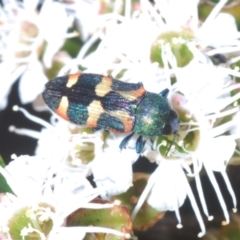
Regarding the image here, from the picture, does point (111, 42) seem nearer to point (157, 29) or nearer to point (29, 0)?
point (157, 29)

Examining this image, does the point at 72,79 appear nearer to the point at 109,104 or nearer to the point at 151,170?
the point at 109,104

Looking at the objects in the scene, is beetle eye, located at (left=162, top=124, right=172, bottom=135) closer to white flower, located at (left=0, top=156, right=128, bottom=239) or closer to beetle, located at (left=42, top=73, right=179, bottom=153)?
beetle, located at (left=42, top=73, right=179, bottom=153)

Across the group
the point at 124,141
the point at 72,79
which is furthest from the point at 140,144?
the point at 72,79

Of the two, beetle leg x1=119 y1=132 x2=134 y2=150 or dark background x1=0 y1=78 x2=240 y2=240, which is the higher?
beetle leg x1=119 y1=132 x2=134 y2=150

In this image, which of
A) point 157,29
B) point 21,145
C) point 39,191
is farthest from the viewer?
point 21,145

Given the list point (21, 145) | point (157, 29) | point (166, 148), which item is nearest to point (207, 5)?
point (157, 29)

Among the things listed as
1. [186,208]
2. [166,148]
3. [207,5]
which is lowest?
[186,208]

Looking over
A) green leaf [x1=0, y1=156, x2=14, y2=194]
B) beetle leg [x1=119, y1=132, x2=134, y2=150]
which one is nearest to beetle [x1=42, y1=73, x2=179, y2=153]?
beetle leg [x1=119, y1=132, x2=134, y2=150]
